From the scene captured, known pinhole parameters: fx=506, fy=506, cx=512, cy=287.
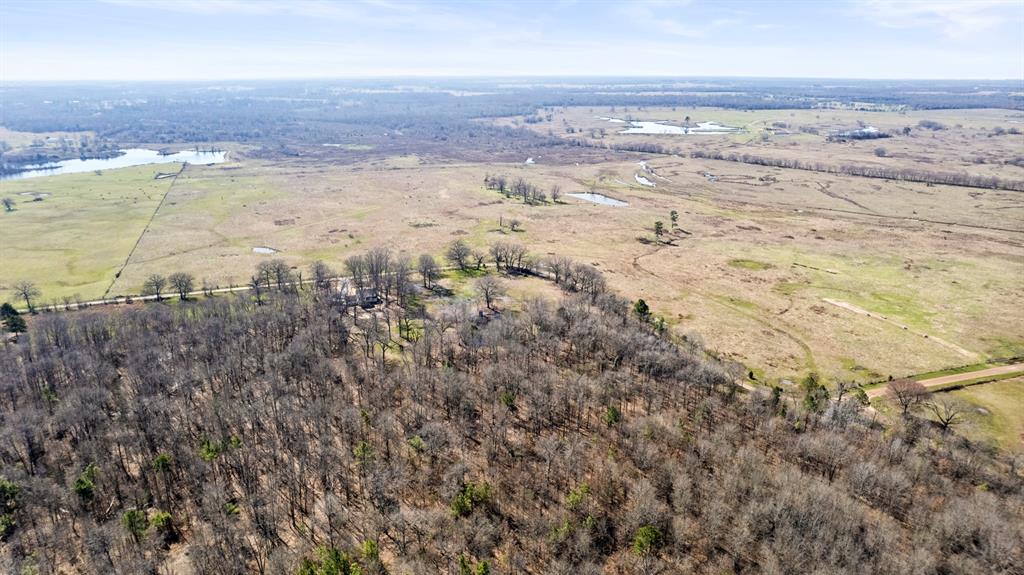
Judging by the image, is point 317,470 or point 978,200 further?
point 978,200

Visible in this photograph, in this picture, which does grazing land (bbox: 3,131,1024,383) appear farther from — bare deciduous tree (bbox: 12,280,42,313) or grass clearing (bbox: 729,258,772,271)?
bare deciduous tree (bbox: 12,280,42,313)

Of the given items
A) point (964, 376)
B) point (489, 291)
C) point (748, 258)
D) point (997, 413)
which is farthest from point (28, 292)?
point (964, 376)

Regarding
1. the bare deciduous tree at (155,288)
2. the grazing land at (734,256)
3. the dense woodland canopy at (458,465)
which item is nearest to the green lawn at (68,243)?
the grazing land at (734,256)

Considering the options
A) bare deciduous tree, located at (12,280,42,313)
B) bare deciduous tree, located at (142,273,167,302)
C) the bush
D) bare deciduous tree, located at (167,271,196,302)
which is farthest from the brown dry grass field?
the bush

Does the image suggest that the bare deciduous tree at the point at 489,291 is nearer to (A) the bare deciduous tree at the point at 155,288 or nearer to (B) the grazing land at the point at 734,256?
(B) the grazing land at the point at 734,256

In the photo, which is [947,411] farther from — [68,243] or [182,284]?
[68,243]

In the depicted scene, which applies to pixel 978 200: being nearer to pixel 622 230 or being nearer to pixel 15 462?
pixel 622 230

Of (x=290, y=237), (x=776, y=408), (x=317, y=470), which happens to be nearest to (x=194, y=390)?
(x=317, y=470)
